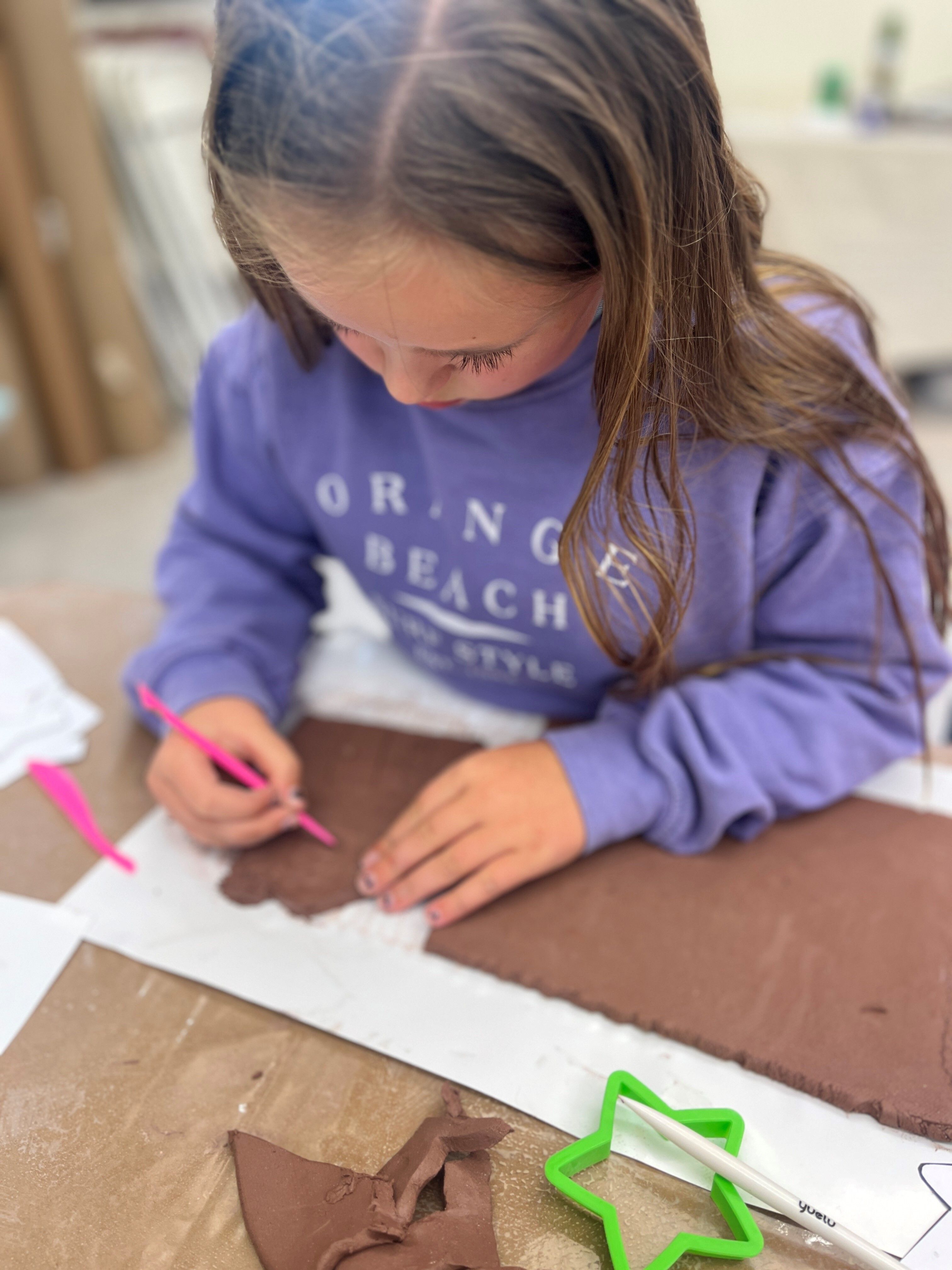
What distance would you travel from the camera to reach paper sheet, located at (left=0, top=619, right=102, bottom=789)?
0.62 meters

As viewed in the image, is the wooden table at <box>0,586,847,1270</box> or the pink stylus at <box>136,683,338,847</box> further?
the pink stylus at <box>136,683,338,847</box>

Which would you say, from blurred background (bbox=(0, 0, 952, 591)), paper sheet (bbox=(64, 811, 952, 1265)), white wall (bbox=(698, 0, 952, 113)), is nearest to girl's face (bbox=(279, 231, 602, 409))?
paper sheet (bbox=(64, 811, 952, 1265))

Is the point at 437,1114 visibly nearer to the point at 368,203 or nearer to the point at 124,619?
the point at 368,203

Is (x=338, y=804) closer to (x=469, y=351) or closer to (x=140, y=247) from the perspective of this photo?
(x=469, y=351)

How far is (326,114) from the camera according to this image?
1.07 ft

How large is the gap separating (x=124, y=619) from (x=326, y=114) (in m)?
0.51

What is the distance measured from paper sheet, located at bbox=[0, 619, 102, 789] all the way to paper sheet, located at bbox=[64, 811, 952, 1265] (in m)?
0.10

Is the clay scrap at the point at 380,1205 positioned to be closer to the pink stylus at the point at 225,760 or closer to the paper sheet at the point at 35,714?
the pink stylus at the point at 225,760

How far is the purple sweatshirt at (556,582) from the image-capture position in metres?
0.52

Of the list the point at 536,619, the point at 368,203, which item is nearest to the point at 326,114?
the point at 368,203

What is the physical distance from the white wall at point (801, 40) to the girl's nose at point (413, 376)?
244 cm

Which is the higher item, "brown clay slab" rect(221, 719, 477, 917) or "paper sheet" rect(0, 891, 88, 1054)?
"paper sheet" rect(0, 891, 88, 1054)

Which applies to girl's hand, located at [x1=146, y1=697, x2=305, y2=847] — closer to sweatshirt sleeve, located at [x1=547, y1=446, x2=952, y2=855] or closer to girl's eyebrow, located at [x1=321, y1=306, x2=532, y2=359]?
sweatshirt sleeve, located at [x1=547, y1=446, x2=952, y2=855]

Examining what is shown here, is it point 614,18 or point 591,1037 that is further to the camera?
point 591,1037
